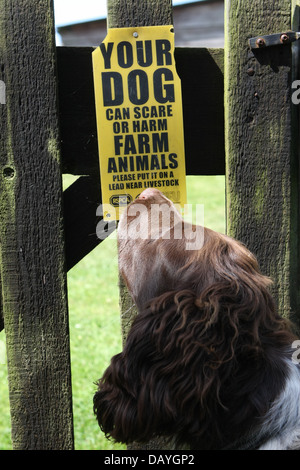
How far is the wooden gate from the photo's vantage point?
239 centimetres

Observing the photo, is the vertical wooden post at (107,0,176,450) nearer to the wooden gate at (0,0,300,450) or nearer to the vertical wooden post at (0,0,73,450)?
the wooden gate at (0,0,300,450)

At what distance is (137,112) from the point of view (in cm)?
246

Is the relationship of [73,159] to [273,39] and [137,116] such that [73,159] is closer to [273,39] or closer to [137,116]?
[137,116]

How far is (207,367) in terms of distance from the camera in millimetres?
1977

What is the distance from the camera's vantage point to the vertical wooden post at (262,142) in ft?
8.05

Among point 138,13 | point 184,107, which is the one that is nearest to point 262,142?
point 184,107

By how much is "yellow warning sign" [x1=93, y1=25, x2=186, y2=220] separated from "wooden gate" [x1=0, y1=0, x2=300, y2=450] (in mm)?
86

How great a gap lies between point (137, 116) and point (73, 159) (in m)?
0.36

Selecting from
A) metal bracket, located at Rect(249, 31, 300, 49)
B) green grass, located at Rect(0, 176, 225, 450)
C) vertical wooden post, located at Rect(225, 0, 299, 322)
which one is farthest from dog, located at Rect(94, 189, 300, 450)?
metal bracket, located at Rect(249, 31, 300, 49)

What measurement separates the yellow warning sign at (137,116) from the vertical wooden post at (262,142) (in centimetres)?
26

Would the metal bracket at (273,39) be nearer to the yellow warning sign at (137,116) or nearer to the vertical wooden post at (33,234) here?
the yellow warning sign at (137,116)

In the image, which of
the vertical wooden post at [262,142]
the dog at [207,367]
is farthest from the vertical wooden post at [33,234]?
the vertical wooden post at [262,142]

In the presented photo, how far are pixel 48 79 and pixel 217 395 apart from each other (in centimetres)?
151
